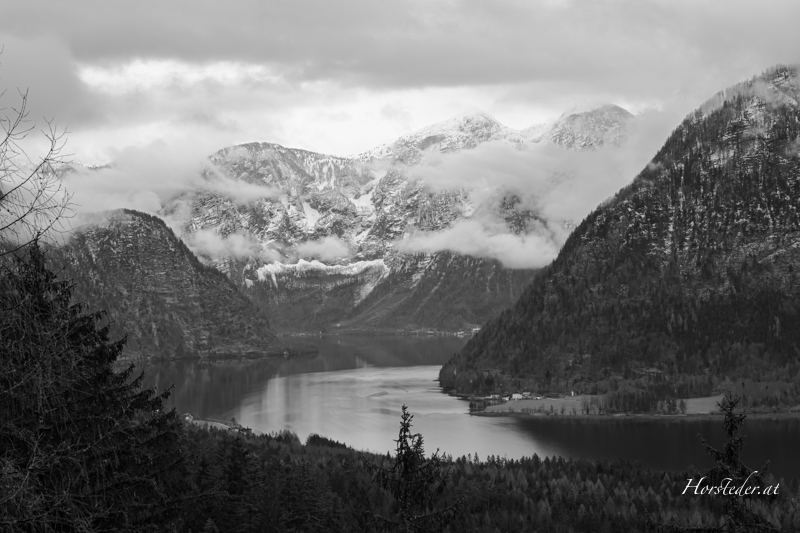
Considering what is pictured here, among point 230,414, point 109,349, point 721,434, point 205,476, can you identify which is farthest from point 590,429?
point 109,349

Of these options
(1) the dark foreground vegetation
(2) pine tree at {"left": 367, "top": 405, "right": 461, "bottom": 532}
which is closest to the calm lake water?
(1) the dark foreground vegetation

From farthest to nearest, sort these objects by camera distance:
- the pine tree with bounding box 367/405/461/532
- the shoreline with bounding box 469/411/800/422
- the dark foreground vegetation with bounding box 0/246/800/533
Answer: the shoreline with bounding box 469/411/800/422 → the pine tree with bounding box 367/405/461/532 → the dark foreground vegetation with bounding box 0/246/800/533

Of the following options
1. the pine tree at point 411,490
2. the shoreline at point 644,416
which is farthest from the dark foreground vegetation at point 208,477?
the shoreline at point 644,416

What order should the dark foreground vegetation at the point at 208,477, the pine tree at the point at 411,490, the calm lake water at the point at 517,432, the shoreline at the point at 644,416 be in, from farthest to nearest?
the shoreline at the point at 644,416
the calm lake water at the point at 517,432
the pine tree at the point at 411,490
the dark foreground vegetation at the point at 208,477

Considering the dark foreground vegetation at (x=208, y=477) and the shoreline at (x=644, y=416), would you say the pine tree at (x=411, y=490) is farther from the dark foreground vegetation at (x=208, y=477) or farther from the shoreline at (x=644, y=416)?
the shoreline at (x=644, y=416)

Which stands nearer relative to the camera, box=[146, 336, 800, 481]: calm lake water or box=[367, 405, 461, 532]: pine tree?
box=[367, 405, 461, 532]: pine tree

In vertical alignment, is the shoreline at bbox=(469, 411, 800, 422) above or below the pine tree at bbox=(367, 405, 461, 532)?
below

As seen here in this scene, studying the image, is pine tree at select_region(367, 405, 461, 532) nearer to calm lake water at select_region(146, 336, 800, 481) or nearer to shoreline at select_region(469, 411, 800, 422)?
calm lake water at select_region(146, 336, 800, 481)

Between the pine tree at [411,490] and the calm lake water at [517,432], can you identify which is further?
the calm lake water at [517,432]
